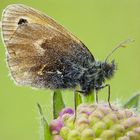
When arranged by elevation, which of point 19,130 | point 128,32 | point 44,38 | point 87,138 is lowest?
point 19,130

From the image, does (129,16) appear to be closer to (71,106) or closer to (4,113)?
(4,113)

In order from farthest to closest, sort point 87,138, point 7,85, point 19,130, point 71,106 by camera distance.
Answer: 1. point 7,85
2. point 19,130
3. point 71,106
4. point 87,138

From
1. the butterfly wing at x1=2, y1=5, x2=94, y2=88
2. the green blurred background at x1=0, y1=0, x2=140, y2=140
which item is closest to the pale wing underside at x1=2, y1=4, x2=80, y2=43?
the butterfly wing at x1=2, y1=5, x2=94, y2=88

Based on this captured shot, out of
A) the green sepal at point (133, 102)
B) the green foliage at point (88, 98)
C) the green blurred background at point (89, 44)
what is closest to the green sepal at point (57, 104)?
the green foliage at point (88, 98)

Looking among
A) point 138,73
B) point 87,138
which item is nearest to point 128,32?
point 138,73

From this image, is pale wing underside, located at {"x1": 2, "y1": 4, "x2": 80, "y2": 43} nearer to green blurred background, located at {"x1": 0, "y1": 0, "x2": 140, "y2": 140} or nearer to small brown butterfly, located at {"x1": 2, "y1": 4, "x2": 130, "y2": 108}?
small brown butterfly, located at {"x1": 2, "y1": 4, "x2": 130, "y2": 108}

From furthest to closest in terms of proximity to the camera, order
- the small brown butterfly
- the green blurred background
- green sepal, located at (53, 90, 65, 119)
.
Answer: the green blurred background < the small brown butterfly < green sepal, located at (53, 90, 65, 119)

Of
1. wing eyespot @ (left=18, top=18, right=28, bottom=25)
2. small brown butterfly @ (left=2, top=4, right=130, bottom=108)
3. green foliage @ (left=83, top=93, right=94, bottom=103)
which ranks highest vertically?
wing eyespot @ (left=18, top=18, right=28, bottom=25)
